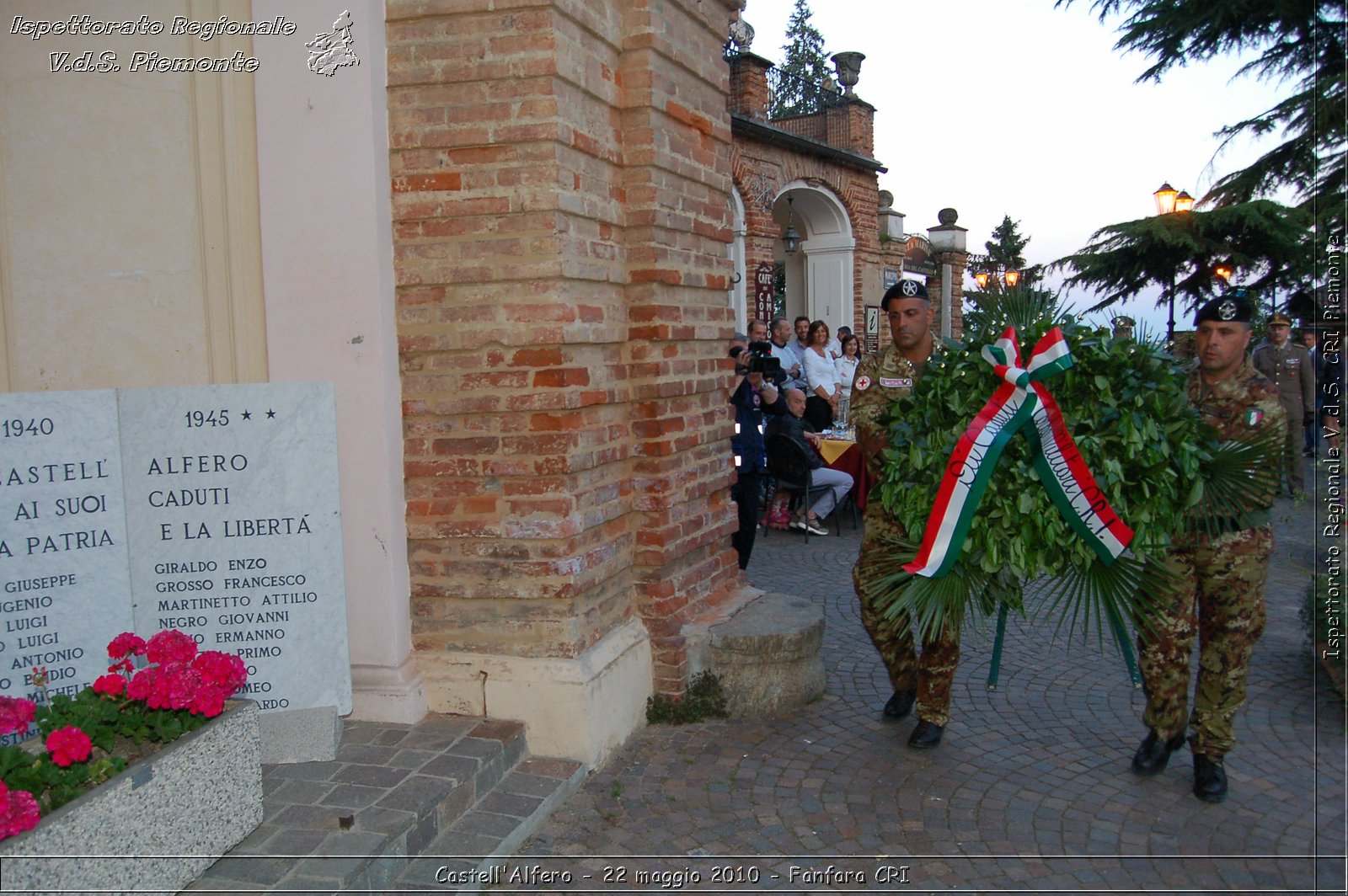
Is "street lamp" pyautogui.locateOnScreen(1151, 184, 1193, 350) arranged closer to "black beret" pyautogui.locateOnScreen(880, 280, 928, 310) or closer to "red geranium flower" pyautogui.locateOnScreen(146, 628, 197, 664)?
"black beret" pyautogui.locateOnScreen(880, 280, 928, 310)

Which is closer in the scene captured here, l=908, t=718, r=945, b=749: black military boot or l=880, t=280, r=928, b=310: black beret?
l=908, t=718, r=945, b=749: black military boot

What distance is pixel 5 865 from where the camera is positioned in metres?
2.35

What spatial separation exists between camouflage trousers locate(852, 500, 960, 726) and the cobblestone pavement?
211 millimetres

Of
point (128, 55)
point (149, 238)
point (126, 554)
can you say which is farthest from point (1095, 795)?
point (128, 55)

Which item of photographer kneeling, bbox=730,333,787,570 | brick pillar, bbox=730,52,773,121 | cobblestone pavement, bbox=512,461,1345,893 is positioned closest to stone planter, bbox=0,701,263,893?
cobblestone pavement, bbox=512,461,1345,893

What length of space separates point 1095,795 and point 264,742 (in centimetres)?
333

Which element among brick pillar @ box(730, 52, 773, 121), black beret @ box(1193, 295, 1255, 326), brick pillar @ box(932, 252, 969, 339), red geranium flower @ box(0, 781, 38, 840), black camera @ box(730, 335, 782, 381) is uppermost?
brick pillar @ box(730, 52, 773, 121)

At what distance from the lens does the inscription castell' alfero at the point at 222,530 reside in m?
3.55

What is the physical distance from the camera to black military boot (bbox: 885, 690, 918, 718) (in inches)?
190

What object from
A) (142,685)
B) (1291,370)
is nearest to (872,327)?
(1291,370)

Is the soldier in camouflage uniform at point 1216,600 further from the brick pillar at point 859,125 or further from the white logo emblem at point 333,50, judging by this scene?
the brick pillar at point 859,125

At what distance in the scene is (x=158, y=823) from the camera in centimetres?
285

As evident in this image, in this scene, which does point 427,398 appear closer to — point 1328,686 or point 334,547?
point 334,547

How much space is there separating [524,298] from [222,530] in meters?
1.47
